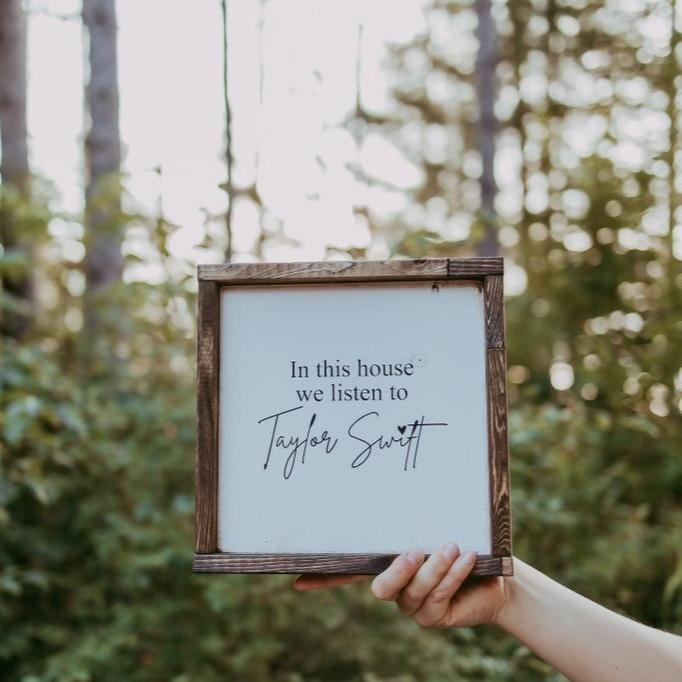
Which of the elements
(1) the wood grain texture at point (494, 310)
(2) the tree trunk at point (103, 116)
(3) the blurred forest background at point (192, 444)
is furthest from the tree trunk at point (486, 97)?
(1) the wood grain texture at point (494, 310)

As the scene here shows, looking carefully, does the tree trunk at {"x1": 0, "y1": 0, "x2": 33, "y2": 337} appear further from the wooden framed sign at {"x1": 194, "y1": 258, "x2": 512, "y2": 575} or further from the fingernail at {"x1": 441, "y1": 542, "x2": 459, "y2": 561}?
the fingernail at {"x1": 441, "y1": 542, "x2": 459, "y2": 561}

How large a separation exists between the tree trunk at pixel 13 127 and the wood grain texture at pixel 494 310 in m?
3.19

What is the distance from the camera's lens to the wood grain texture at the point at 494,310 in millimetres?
1242

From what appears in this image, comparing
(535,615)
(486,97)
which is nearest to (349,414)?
(535,615)

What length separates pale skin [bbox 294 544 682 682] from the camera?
1.20m

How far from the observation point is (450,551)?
1.20 meters

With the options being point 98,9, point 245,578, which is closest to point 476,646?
point 245,578

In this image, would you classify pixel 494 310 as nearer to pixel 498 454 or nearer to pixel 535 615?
pixel 498 454

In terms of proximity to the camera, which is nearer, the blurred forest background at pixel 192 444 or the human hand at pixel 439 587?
the human hand at pixel 439 587

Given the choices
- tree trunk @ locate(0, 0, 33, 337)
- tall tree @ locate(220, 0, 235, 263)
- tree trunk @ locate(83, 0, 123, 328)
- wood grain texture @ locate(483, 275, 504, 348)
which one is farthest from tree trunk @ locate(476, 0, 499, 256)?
wood grain texture @ locate(483, 275, 504, 348)

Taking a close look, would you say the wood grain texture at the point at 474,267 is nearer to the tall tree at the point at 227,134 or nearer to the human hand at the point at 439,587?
the human hand at the point at 439,587

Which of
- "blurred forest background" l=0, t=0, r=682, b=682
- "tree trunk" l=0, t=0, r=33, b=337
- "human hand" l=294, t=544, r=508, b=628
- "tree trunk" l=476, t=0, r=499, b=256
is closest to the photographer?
"human hand" l=294, t=544, r=508, b=628

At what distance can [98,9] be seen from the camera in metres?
4.13

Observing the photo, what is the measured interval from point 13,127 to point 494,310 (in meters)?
3.89
